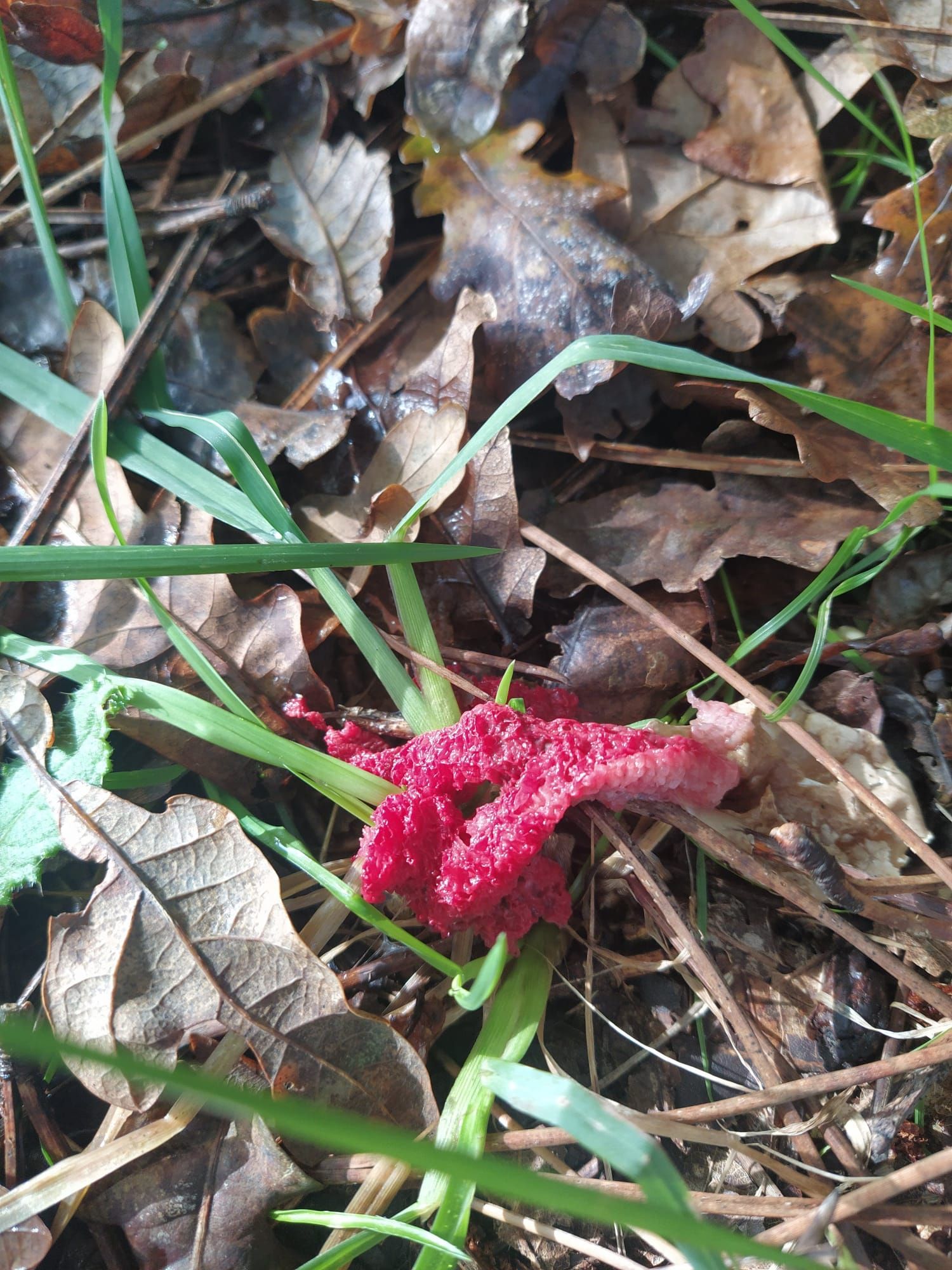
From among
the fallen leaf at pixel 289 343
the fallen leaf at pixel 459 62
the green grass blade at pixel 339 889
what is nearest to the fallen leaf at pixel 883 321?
the fallen leaf at pixel 459 62

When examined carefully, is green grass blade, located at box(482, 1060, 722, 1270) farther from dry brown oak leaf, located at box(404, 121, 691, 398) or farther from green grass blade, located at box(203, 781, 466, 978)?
dry brown oak leaf, located at box(404, 121, 691, 398)

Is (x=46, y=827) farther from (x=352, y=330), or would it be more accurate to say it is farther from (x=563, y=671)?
(x=352, y=330)

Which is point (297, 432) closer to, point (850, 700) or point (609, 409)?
point (609, 409)

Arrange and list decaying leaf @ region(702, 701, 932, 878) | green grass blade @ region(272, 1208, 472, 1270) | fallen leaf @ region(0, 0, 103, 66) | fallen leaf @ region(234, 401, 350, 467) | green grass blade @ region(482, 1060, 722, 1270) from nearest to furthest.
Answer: green grass blade @ region(482, 1060, 722, 1270) → green grass blade @ region(272, 1208, 472, 1270) → decaying leaf @ region(702, 701, 932, 878) → fallen leaf @ region(234, 401, 350, 467) → fallen leaf @ region(0, 0, 103, 66)

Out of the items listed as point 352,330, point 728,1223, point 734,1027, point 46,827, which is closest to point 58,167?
point 352,330

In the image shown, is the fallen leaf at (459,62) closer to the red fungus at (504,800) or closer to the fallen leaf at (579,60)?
the fallen leaf at (579,60)

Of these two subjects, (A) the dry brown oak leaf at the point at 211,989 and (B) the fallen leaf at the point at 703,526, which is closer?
(A) the dry brown oak leaf at the point at 211,989

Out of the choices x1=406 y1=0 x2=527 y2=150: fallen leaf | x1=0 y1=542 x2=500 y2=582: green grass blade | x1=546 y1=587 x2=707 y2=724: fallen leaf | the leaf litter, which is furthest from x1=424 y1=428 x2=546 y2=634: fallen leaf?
x1=406 y1=0 x2=527 y2=150: fallen leaf
